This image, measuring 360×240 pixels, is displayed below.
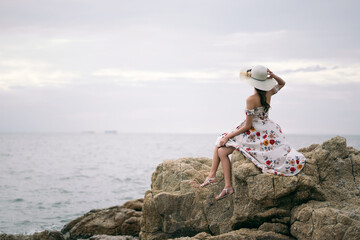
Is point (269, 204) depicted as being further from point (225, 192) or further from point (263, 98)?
point (263, 98)

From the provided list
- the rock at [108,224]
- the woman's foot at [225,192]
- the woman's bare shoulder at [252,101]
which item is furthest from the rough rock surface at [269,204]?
the rock at [108,224]

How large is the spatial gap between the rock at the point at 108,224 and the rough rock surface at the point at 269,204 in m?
2.02

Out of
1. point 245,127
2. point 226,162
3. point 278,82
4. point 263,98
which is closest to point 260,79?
point 263,98

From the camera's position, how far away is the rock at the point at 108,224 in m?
10.7

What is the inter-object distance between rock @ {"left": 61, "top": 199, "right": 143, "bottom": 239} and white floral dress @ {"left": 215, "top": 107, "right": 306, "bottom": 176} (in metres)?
4.14

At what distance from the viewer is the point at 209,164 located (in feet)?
32.5

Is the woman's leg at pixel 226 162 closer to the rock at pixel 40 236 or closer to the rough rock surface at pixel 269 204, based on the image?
the rough rock surface at pixel 269 204

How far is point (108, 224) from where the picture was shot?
10891mm

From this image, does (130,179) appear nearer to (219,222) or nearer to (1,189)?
(1,189)

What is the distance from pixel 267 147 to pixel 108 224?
536 cm

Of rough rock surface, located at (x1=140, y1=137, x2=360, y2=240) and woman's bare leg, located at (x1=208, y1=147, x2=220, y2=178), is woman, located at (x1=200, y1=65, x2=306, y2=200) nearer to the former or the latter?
woman's bare leg, located at (x1=208, y1=147, x2=220, y2=178)

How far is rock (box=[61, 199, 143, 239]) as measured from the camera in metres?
10.7

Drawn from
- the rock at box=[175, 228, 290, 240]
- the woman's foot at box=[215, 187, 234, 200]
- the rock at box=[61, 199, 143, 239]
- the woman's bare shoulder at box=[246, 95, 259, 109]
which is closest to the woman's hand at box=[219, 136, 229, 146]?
→ the woman's bare shoulder at box=[246, 95, 259, 109]

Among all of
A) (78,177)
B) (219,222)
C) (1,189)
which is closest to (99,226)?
(219,222)
